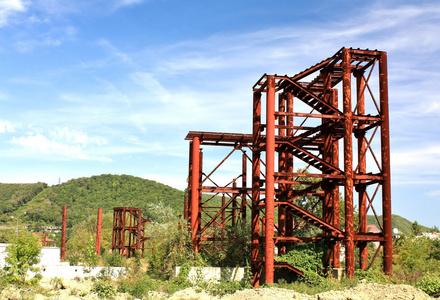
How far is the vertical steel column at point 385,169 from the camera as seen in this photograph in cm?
2422

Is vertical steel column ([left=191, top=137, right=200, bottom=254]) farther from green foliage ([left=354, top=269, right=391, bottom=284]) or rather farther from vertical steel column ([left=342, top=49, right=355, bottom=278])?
green foliage ([left=354, top=269, right=391, bottom=284])

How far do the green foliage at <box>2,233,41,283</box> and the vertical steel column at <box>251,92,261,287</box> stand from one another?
555 inches

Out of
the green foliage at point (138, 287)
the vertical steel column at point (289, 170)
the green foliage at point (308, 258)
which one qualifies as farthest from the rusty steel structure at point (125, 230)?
the green foliage at point (308, 258)

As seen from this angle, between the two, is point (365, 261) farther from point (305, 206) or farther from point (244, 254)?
point (305, 206)

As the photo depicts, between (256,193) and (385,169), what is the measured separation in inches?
282

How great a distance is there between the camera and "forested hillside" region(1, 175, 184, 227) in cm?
12725

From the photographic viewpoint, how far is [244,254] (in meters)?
30.2

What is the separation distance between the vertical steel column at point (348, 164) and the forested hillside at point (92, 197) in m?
93.7

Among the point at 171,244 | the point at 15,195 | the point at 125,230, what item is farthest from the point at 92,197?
the point at 171,244

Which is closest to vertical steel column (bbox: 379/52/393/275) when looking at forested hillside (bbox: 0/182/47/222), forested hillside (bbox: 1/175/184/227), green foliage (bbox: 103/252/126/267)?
green foliage (bbox: 103/252/126/267)

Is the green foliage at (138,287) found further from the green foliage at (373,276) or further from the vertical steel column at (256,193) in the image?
the green foliage at (373,276)

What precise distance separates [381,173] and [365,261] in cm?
481

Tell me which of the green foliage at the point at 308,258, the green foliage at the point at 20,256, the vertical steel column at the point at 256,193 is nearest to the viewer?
the green foliage at the point at 308,258

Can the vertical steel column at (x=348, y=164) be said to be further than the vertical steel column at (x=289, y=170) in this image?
No
